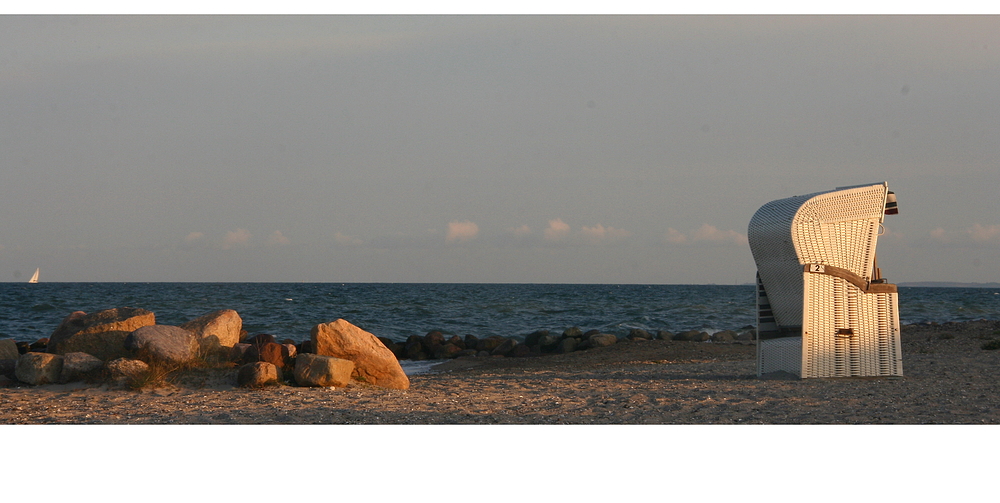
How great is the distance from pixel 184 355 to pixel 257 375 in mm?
1216

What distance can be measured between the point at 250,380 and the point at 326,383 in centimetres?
88

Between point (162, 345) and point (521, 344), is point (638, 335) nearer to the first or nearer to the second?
point (521, 344)

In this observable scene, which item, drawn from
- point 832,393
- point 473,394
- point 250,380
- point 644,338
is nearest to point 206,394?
point 250,380

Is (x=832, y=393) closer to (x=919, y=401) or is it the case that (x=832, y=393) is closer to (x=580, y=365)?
(x=919, y=401)

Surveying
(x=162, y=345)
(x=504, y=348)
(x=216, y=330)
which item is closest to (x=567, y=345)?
(x=504, y=348)

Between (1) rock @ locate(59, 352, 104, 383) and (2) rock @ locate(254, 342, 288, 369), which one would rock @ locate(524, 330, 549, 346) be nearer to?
(2) rock @ locate(254, 342, 288, 369)

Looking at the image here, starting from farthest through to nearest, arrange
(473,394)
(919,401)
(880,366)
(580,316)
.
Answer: (580,316)
(880,366)
(473,394)
(919,401)

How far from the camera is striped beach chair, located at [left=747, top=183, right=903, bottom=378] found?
29.4ft

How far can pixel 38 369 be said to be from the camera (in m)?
8.87

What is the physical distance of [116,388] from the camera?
28.2ft

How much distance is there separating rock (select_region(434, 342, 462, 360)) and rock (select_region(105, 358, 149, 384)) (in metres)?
11.5

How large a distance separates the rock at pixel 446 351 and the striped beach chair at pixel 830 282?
37.5ft

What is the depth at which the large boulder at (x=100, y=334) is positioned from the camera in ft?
31.6

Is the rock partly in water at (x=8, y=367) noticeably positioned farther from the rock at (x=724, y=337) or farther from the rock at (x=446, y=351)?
the rock at (x=724, y=337)
